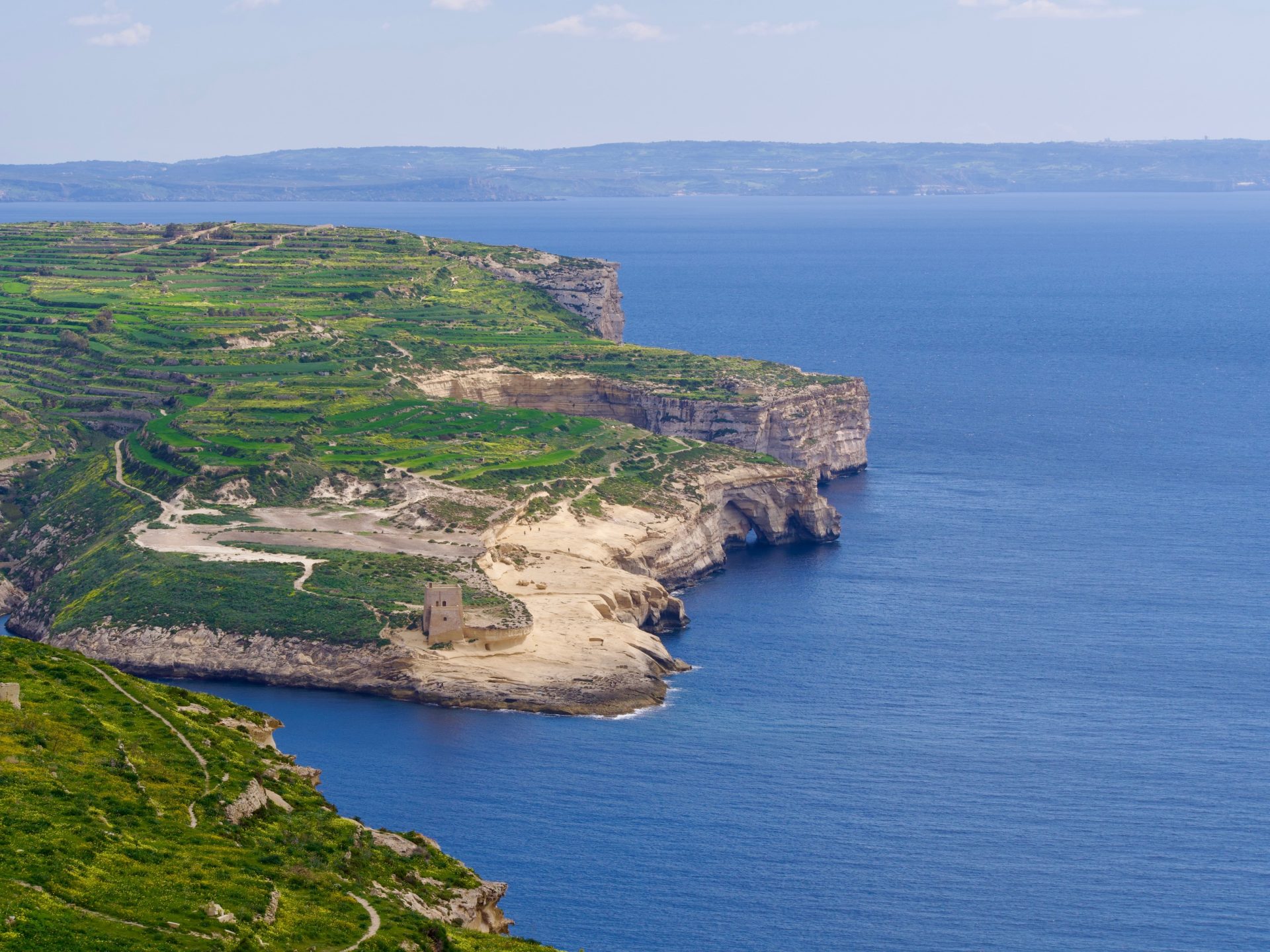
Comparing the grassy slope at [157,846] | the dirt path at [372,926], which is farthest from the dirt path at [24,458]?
the dirt path at [372,926]

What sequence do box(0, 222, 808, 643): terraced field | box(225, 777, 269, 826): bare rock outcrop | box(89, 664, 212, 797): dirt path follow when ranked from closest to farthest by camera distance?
1. box(225, 777, 269, 826): bare rock outcrop
2. box(89, 664, 212, 797): dirt path
3. box(0, 222, 808, 643): terraced field

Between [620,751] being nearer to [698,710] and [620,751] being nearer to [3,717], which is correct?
[698,710]

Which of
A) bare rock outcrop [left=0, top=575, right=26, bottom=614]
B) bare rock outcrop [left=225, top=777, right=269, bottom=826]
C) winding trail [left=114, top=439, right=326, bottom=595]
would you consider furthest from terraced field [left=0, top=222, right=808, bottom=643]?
bare rock outcrop [left=225, top=777, right=269, bottom=826]

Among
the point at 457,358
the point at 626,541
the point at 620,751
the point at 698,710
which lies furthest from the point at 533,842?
the point at 457,358

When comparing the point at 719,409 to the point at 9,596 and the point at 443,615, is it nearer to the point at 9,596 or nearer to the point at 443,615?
the point at 443,615

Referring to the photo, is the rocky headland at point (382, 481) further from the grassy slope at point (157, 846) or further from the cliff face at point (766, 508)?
the grassy slope at point (157, 846)

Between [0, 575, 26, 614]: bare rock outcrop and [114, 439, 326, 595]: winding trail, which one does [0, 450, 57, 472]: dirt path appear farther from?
[0, 575, 26, 614]: bare rock outcrop
